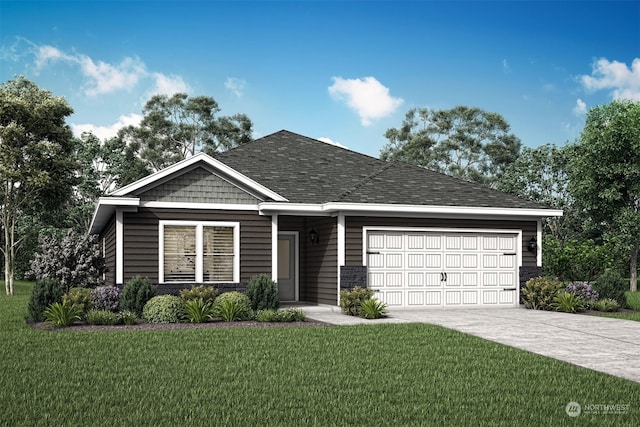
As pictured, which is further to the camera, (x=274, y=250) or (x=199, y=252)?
(x=274, y=250)

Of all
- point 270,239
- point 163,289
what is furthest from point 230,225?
point 163,289

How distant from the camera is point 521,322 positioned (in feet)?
53.5

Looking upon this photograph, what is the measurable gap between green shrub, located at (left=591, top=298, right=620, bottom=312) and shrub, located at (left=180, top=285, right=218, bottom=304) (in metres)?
10.5

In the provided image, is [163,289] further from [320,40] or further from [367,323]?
[320,40]

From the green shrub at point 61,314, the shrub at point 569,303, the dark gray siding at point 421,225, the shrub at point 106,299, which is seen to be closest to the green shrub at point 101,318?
the green shrub at point 61,314

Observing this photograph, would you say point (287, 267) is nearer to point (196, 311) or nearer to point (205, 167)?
point (205, 167)

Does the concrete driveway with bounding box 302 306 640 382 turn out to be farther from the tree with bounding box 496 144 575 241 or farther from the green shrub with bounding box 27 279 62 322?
the tree with bounding box 496 144 575 241

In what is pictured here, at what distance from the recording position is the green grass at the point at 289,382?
7559 millimetres

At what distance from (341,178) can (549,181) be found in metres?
29.0

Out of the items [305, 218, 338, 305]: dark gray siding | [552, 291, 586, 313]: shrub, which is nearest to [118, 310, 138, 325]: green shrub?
[305, 218, 338, 305]: dark gray siding

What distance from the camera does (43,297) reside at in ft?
53.2

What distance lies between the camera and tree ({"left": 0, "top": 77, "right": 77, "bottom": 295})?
106 ft

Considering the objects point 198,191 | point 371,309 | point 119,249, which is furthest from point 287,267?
point 119,249

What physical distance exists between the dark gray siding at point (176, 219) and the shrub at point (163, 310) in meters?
1.88
